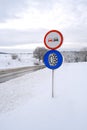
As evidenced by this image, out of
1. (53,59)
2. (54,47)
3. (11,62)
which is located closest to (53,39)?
(54,47)

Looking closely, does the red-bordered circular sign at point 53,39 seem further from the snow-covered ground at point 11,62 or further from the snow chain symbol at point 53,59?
the snow-covered ground at point 11,62

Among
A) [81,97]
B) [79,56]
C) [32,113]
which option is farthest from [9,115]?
[79,56]

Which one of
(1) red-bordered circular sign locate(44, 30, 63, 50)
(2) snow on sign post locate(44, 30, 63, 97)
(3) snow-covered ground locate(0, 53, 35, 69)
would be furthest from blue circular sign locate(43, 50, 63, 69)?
(3) snow-covered ground locate(0, 53, 35, 69)

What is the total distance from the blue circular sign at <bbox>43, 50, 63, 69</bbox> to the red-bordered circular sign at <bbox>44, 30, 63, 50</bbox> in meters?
0.18

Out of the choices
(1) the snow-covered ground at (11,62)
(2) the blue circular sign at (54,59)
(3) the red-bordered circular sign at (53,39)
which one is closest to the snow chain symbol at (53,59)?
(2) the blue circular sign at (54,59)

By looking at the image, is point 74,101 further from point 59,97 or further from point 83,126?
point 83,126

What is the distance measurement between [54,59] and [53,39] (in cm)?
63

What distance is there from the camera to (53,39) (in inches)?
227

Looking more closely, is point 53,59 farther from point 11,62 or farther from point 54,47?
point 11,62

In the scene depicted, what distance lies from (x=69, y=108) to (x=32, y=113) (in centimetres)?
100

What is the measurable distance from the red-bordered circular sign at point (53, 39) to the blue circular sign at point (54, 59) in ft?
0.58

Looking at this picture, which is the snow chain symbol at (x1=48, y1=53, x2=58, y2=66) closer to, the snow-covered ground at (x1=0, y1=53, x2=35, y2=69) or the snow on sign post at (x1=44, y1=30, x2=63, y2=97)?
the snow on sign post at (x1=44, y1=30, x2=63, y2=97)

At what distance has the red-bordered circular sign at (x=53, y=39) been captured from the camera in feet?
18.6

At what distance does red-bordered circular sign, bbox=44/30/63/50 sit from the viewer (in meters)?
5.68
